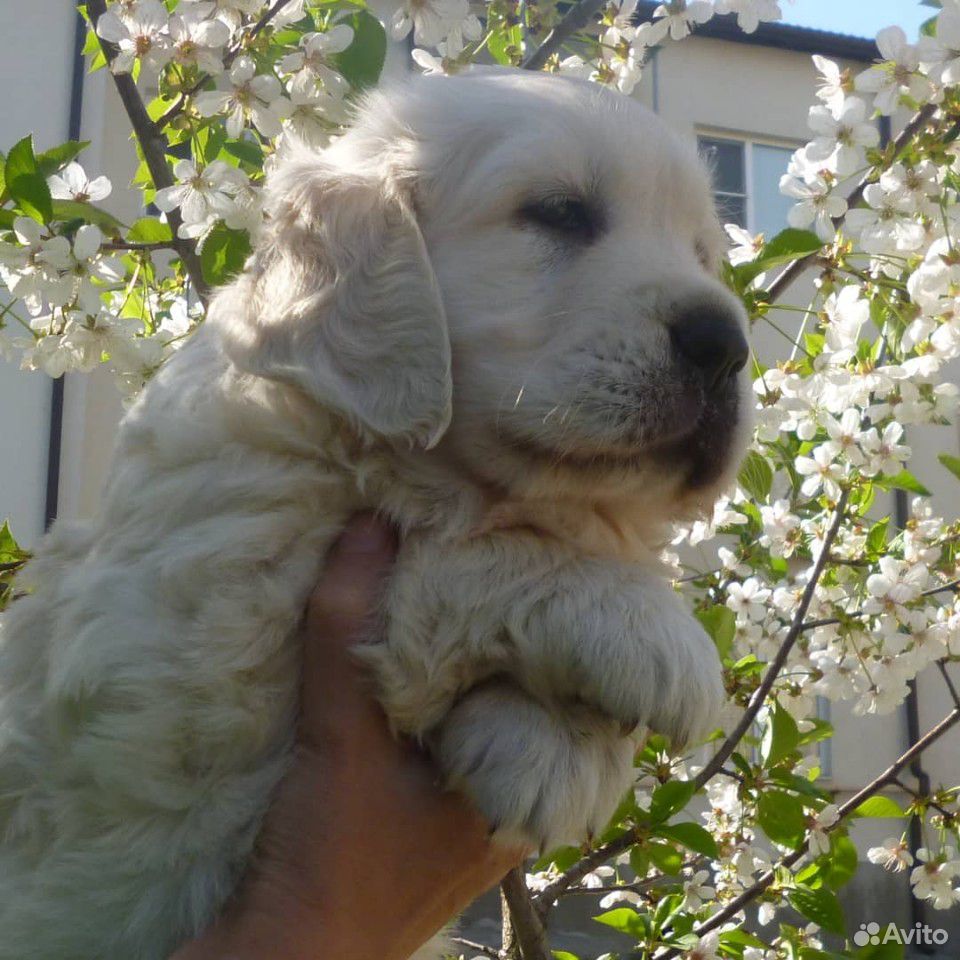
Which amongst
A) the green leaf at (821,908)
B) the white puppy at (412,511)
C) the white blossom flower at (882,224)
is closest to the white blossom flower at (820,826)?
the green leaf at (821,908)

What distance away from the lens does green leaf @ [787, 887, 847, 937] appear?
10.0 ft

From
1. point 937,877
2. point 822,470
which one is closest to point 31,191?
point 822,470

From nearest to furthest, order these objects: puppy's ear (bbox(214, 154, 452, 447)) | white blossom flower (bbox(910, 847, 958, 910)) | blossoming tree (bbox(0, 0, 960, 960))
→ puppy's ear (bbox(214, 154, 452, 447)) → blossoming tree (bbox(0, 0, 960, 960)) → white blossom flower (bbox(910, 847, 958, 910))

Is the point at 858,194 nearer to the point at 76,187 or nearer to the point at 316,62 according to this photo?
the point at 316,62

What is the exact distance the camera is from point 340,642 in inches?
71.3

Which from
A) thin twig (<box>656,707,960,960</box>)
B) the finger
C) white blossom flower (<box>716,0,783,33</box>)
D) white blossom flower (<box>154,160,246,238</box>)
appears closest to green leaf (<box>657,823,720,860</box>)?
thin twig (<box>656,707,960,960</box>)

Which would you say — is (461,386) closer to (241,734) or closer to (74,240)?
(241,734)

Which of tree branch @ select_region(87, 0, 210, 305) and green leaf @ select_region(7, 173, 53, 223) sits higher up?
tree branch @ select_region(87, 0, 210, 305)

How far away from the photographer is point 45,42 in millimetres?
9047

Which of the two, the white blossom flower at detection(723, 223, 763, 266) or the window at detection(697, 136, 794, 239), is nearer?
the white blossom flower at detection(723, 223, 763, 266)

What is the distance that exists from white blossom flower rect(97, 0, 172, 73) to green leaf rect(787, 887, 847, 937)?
2695mm

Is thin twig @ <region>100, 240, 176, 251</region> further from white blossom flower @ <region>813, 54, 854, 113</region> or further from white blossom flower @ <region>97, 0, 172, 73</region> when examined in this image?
white blossom flower @ <region>813, 54, 854, 113</region>

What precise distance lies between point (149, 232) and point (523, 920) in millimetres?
2013

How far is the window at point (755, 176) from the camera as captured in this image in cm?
1184
